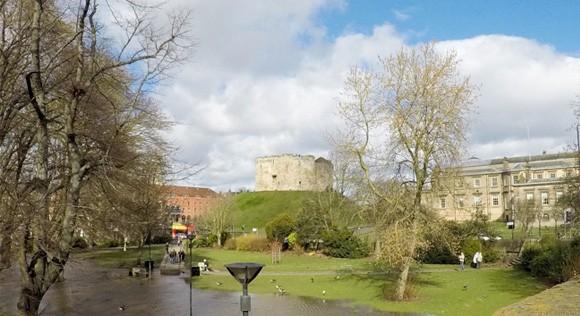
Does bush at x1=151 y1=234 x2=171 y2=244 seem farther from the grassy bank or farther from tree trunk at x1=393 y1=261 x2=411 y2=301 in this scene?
tree trunk at x1=393 y1=261 x2=411 y2=301

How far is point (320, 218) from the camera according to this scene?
177 ft

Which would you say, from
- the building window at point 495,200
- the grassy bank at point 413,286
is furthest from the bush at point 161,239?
the building window at point 495,200

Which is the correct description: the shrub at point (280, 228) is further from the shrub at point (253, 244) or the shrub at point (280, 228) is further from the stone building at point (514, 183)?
the stone building at point (514, 183)

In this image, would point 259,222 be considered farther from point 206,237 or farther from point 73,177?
point 73,177

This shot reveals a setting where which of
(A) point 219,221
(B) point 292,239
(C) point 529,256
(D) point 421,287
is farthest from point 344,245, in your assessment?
(D) point 421,287

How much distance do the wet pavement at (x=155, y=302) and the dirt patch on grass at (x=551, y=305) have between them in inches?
597

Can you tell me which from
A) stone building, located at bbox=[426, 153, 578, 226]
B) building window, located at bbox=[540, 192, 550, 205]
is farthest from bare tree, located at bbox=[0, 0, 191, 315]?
building window, located at bbox=[540, 192, 550, 205]

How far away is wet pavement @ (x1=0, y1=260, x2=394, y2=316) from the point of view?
890 inches

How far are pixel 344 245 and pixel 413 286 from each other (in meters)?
21.6

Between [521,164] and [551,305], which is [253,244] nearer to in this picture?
[551,305]

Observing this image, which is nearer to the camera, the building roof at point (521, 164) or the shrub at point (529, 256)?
the shrub at point (529, 256)

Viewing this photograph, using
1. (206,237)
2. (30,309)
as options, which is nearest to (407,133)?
(30,309)

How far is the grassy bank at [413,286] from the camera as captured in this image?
23.2 m

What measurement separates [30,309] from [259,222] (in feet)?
254
